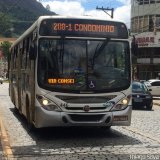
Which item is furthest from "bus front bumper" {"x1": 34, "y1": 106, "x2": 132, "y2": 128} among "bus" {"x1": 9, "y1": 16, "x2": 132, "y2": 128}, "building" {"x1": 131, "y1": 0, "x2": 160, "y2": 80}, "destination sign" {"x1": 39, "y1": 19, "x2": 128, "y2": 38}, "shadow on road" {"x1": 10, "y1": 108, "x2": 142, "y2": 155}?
"building" {"x1": 131, "y1": 0, "x2": 160, "y2": 80}

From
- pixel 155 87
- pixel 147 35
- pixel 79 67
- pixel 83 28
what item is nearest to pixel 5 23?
pixel 147 35

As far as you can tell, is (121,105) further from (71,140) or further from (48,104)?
(48,104)

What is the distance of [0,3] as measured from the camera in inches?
1890

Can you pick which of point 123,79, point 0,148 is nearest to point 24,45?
point 123,79

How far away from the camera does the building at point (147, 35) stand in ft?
202

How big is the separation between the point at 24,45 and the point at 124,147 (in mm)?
6050

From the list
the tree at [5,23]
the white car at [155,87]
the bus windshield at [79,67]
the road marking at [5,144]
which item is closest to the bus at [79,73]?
the bus windshield at [79,67]

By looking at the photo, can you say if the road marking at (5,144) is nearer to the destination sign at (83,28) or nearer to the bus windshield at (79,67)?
the bus windshield at (79,67)

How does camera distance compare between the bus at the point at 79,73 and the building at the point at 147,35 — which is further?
the building at the point at 147,35

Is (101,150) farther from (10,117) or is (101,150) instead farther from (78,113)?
(10,117)

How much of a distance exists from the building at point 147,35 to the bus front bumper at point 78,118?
160 ft

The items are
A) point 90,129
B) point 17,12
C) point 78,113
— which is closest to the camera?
point 78,113

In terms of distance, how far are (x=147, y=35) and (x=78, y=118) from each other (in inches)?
2001

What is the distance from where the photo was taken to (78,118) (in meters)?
12.4
